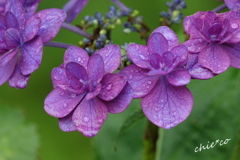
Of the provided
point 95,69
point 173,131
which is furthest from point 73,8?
point 173,131

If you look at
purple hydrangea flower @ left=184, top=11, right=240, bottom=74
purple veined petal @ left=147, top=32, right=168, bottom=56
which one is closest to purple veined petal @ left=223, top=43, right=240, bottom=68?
purple hydrangea flower @ left=184, top=11, right=240, bottom=74

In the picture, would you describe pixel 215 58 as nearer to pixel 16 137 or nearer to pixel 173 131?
pixel 173 131

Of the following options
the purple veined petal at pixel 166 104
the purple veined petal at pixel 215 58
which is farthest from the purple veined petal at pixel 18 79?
the purple veined petal at pixel 215 58

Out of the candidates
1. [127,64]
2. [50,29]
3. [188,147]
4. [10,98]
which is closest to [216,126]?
[188,147]

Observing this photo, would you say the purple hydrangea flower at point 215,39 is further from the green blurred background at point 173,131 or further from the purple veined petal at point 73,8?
the green blurred background at point 173,131

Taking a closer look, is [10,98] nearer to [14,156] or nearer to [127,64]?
[14,156]

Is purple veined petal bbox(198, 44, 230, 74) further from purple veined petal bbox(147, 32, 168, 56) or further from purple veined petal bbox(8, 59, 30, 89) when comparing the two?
purple veined petal bbox(8, 59, 30, 89)
